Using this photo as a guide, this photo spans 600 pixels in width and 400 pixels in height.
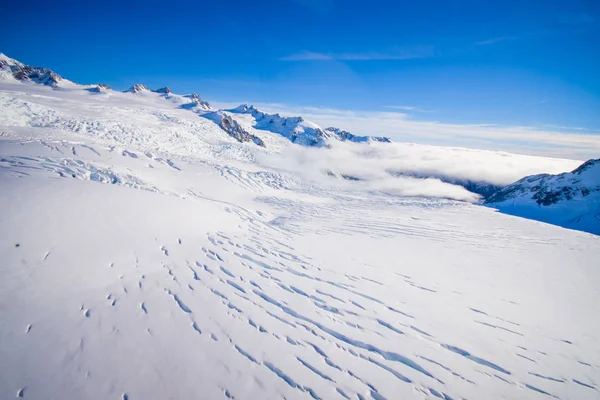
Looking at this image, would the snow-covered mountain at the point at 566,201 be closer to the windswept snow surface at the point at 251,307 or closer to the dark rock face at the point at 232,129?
the windswept snow surface at the point at 251,307

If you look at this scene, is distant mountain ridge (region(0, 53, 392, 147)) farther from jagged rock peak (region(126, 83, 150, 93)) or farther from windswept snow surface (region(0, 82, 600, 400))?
windswept snow surface (region(0, 82, 600, 400))

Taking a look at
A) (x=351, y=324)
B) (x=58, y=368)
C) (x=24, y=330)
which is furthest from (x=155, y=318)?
(x=351, y=324)

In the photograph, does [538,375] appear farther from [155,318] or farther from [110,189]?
[110,189]

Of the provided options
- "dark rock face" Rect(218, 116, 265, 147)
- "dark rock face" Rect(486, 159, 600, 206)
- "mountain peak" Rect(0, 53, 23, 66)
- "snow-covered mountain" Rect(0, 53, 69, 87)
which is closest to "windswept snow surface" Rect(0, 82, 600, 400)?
"dark rock face" Rect(486, 159, 600, 206)

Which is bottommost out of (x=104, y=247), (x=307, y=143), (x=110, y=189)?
(x=104, y=247)

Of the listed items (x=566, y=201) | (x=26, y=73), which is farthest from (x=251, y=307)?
(x=26, y=73)

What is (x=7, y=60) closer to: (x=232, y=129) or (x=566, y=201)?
(x=232, y=129)
